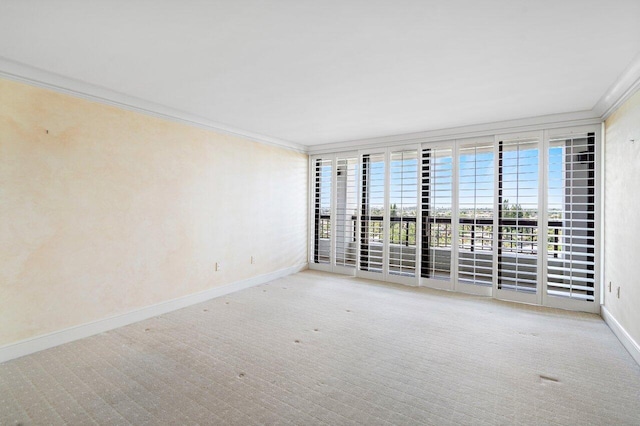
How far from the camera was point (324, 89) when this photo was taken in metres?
3.06

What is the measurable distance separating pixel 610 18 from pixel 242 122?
3.59 metres

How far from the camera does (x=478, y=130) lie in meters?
4.31

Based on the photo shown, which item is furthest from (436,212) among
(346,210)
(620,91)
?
(620,91)

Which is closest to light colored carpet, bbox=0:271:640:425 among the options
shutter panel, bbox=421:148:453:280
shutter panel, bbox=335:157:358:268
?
shutter panel, bbox=421:148:453:280

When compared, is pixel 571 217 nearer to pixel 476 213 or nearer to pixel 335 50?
pixel 476 213

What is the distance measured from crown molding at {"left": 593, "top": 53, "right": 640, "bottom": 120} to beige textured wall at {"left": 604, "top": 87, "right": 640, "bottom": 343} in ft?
0.22

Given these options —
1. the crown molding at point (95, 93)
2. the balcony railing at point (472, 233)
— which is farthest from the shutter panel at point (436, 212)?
the crown molding at point (95, 93)

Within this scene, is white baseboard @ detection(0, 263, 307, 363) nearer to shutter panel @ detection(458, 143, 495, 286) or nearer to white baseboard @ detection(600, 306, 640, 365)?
shutter panel @ detection(458, 143, 495, 286)

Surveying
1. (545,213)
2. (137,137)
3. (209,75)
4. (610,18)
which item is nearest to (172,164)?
(137,137)

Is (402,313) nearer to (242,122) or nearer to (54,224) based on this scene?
(242,122)

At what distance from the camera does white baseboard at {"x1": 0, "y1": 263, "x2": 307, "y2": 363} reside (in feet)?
8.59

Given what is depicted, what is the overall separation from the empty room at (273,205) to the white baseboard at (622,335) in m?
0.04

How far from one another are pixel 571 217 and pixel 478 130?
151cm

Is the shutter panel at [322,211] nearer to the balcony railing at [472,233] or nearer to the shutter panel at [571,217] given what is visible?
the balcony railing at [472,233]
